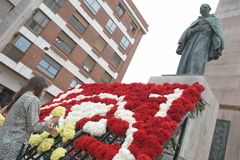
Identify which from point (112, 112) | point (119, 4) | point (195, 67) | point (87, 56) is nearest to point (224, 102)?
point (195, 67)

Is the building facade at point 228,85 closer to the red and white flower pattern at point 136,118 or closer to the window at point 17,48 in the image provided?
the red and white flower pattern at point 136,118

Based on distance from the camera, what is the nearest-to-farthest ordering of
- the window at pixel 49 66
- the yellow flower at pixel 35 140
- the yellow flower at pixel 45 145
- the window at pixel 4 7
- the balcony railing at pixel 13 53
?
the yellow flower at pixel 45 145
the yellow flower at pixel 35 140
the window at pixel 4 7
the balcony railing at pixel 13 53
the window at pixel 49 66

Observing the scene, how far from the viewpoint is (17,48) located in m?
14.0

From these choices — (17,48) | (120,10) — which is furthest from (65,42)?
(120,10)

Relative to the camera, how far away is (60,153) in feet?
7.42

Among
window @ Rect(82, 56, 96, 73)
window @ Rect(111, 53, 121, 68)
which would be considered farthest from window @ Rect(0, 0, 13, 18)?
window @ Rect(111, 53, 121, 68)

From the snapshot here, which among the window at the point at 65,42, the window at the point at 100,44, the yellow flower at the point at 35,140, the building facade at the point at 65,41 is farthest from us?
the window at the point at 100,44

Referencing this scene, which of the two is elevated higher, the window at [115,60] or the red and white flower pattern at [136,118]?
the window at [115,60]

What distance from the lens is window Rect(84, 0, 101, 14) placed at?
58.6 ft

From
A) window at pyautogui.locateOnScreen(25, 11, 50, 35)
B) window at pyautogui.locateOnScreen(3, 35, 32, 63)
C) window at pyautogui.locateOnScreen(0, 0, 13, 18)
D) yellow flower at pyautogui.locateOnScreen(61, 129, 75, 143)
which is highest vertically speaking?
window at pyautogui.locateOnScreen(25, 11, 50, 35)

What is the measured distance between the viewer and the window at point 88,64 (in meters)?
18.1

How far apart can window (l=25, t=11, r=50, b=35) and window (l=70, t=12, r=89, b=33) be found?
2429 millimetres

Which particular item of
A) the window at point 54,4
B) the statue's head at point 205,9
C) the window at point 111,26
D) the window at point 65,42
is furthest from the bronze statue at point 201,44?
the window at point 111,26

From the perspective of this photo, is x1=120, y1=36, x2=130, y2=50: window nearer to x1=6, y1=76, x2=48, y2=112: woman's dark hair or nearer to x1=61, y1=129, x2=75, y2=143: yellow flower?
x1=61, y1=129, x2=75, y2=143: yellow flower
